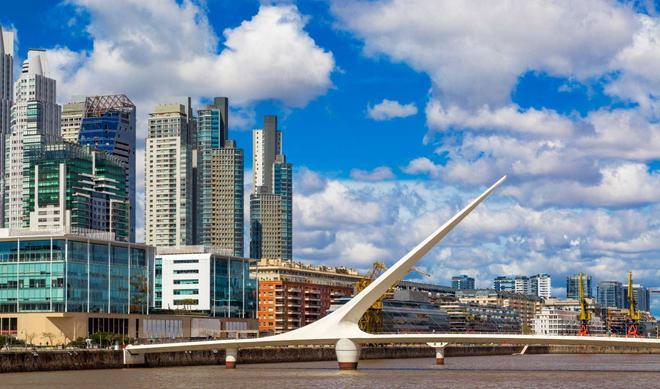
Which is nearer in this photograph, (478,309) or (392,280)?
(392,280)

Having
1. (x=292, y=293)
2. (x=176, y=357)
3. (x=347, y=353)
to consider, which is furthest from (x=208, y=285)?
(x=347, y=353)

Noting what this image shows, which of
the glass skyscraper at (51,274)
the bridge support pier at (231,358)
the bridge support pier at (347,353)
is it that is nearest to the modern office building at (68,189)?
the glass skyscraper at (51,274)

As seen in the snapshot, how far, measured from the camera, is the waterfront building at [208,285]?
106m

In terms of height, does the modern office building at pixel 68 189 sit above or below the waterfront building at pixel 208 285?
above

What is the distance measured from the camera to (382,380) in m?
51.3

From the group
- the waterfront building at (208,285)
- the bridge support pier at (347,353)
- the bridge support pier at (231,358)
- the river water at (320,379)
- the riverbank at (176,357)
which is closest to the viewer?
the river water at (320,379)

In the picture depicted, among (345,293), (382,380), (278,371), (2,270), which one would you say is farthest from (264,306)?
(382,380)

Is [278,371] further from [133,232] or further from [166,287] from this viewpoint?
[133,232]

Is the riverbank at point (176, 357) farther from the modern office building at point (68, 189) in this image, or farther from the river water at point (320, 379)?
the modern office building at point (68, 189)

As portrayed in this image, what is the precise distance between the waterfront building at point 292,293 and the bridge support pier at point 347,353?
83526 millimetres

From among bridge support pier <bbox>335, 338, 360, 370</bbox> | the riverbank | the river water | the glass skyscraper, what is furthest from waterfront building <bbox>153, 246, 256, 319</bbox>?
bridge support pier <bbox>335, 338, 360, 370</bbox>

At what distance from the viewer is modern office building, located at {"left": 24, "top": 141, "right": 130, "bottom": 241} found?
6969 inches

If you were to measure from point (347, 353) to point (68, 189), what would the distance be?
124 metres

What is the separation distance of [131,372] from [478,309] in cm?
14527
